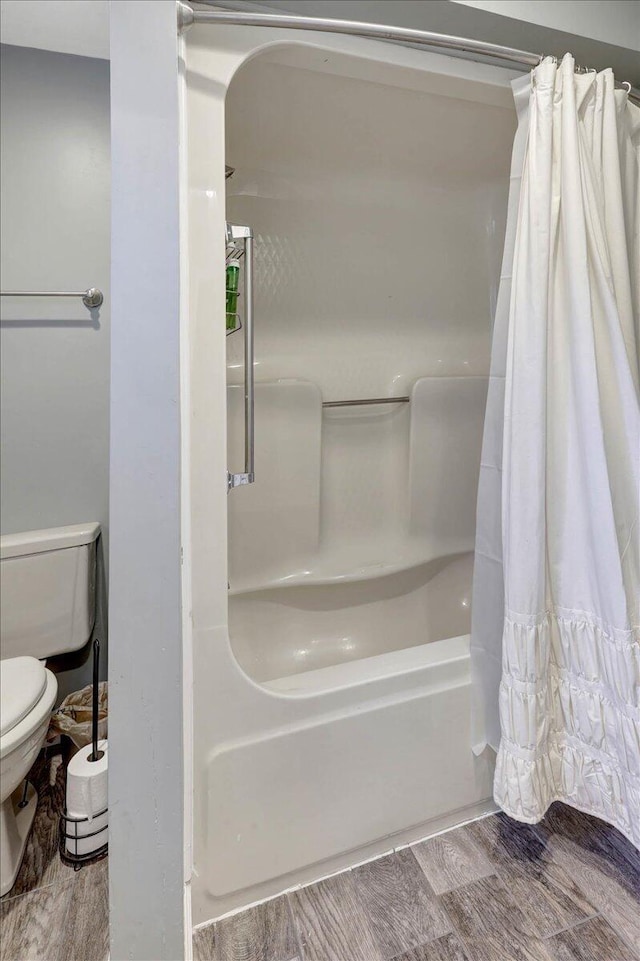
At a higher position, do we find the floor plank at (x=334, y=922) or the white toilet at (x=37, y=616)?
the white toilet at (x=37, y=616)

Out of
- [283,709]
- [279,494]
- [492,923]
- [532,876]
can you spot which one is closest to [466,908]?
A: [492,923]

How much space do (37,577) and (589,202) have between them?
168 centimetres

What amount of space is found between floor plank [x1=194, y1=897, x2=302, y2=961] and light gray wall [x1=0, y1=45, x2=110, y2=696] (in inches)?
45.1

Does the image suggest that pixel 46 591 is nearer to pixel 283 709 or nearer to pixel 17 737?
pixel 17 737

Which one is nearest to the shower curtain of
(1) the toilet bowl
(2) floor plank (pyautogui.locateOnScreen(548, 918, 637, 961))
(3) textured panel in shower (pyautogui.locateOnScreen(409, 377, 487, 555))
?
(2) floor plank (pyautogui.locateOnScreen(548, 918, 637, 961))

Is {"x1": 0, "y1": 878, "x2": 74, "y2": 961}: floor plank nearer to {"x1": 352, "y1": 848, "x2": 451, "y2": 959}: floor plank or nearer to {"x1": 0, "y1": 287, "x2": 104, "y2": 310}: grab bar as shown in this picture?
{"x1": 352, "y1": 848, "x2": 451, "y2": 959}: floor plank

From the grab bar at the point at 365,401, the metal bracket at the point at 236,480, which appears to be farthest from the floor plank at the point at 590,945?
the grab bar at the point at 365,401

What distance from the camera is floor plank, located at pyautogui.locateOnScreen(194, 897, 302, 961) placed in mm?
1016

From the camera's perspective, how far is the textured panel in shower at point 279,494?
5.41 feet

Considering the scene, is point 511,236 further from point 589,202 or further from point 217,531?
point 217,531

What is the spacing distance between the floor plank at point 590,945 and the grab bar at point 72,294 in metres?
1.96

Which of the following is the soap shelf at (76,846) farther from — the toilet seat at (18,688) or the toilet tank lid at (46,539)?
the toilet tank lid at (46,539)

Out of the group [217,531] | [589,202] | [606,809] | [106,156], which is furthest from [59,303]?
[606,809]

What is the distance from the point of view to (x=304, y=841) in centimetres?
112
